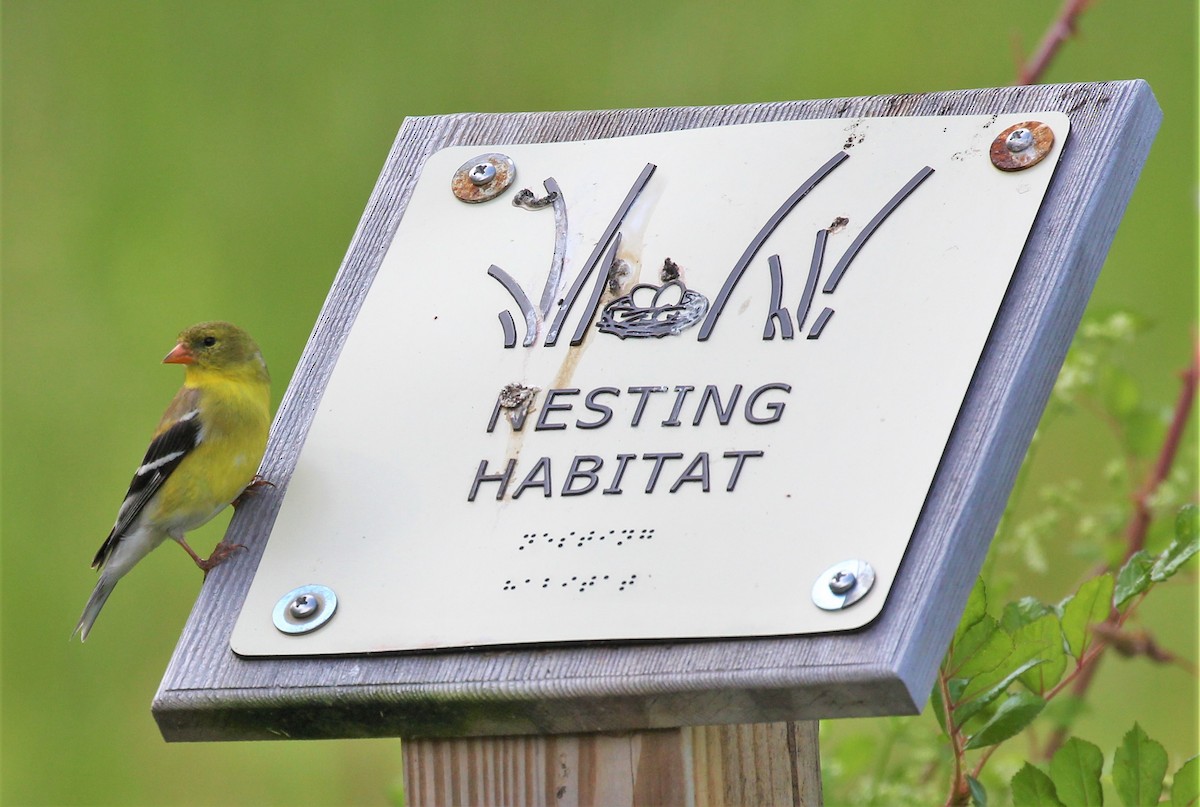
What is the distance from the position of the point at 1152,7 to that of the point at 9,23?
16.9ft

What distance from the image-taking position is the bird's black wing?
2961mm

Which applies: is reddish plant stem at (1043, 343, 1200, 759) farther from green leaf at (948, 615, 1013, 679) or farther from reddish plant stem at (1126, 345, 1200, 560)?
green leaf at (948, 615, 1013, 679)

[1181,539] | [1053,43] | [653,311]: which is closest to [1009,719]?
[1181,539]

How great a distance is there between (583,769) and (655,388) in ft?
1.86

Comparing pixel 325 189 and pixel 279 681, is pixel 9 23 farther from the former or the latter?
pixel 279 681

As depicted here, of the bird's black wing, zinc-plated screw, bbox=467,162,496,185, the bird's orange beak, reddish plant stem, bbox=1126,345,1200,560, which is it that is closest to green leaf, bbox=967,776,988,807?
reddish plant stem, bbox=1126,345,1200,560

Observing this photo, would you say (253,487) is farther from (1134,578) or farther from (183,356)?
(1134,578)

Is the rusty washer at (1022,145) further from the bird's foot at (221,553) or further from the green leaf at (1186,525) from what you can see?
the bird's foot at (221,553)

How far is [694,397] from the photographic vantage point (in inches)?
88.2

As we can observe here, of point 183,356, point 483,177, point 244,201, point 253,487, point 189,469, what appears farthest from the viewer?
point 244,201

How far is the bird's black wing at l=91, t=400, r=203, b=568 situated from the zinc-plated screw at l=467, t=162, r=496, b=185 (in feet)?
2.47

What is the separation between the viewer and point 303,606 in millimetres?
2150

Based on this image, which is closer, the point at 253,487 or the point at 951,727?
the point at 951,727

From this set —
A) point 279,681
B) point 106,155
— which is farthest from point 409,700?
point 106,155
